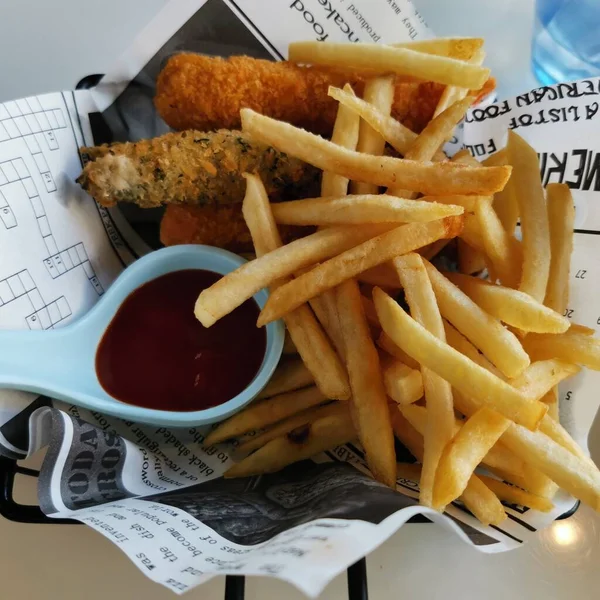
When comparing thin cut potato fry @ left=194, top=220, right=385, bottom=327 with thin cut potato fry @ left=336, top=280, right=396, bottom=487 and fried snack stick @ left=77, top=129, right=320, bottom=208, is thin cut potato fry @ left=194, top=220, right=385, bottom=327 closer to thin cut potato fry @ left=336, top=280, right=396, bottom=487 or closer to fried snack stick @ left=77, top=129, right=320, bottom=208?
thin cut potato fry @ left=336, top=280, right=396, bottom=487

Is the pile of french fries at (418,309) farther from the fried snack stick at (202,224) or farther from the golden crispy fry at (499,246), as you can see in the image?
the fried snack stick at (202,224)

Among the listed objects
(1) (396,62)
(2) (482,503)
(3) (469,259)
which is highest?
(1) (396,62)

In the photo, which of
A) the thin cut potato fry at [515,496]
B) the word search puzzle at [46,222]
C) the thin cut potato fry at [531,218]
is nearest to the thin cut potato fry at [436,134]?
the thin cut potato fry at [531,218]

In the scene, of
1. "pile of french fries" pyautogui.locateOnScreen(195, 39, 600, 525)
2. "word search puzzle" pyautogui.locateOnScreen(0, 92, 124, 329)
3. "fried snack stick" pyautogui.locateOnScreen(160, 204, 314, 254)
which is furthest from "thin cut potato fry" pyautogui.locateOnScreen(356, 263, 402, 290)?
"word search puzzle" pyautogui.locateOnScreen(0, 92, 124, 329)

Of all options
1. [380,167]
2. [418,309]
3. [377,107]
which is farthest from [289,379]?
[377,107]

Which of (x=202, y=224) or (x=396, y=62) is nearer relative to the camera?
(x=396, y=62)

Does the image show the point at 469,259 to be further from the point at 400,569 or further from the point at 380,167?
the point at 400,569

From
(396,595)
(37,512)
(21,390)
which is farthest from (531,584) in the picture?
(21,390)
